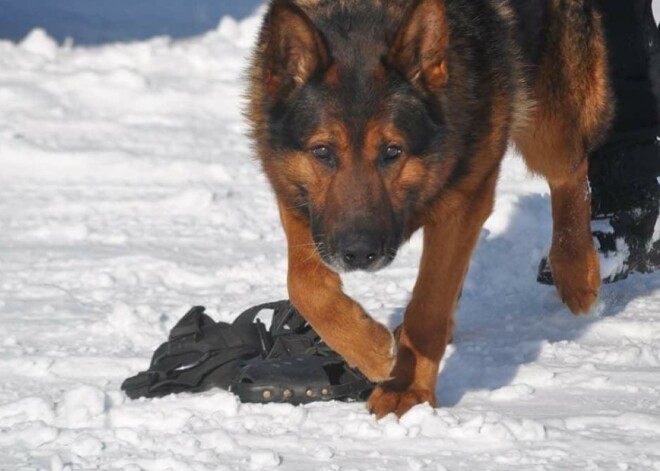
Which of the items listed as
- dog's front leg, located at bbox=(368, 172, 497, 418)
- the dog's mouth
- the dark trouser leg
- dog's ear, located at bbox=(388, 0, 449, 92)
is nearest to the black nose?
the dog's mouth

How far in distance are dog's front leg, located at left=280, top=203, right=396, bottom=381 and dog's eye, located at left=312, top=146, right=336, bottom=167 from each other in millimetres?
252

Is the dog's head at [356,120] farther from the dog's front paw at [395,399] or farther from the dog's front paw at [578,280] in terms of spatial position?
the dog's front paw at [578,280]

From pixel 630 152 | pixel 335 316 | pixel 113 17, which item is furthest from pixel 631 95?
pixel 113 17

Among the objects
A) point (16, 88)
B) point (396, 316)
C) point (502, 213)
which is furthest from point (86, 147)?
point (396, 316)

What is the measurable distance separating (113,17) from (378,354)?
292 inches

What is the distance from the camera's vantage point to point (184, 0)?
11461 millimetres

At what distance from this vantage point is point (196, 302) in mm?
5066

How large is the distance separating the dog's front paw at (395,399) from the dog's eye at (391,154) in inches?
25.8

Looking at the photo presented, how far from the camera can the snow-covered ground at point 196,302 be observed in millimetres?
3418

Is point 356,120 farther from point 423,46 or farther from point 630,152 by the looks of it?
point 630,152

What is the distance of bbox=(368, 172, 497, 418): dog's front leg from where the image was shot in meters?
3.77

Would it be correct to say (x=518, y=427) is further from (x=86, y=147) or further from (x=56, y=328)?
(x=86, y=147)

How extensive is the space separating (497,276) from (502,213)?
829 millimetres

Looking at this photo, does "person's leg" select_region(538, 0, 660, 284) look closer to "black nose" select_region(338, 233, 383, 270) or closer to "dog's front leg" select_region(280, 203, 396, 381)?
"dog's front leg" select_region(280, 203, 396, 381)
